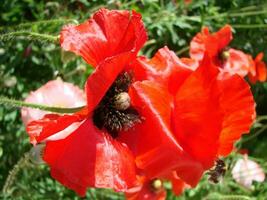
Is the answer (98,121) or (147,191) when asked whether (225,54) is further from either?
(98,121)

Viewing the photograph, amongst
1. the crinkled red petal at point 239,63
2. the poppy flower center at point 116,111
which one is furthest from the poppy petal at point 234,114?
the crinkled red petal at point 239,63

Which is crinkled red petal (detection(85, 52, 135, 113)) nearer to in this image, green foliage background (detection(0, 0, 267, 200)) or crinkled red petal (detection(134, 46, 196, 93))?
crinkled red petal (detection(134, 46, 196, 93))

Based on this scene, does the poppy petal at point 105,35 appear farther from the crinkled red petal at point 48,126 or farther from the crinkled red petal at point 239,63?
the crinkled red petal at point 239,63

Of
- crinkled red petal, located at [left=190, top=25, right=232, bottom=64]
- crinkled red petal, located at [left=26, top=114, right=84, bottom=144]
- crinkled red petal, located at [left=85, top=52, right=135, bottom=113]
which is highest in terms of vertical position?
crinkled red petal, located at [left=85, top=52, right=135, bottom=113]

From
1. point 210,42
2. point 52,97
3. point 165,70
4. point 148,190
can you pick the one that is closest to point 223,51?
point 210,42

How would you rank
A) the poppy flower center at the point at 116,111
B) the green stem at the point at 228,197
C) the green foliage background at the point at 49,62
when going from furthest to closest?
1. the green foliage background at the point at 49,62
2. the green stem at the point at 228,197
3. the poppy flower center at the point at 116,111

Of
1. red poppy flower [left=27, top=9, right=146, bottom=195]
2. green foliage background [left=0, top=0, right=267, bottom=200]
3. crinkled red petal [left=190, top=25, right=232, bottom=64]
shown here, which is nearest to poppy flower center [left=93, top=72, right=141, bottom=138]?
red poppy flower [left=27, top=9, right=146, bottom=195]

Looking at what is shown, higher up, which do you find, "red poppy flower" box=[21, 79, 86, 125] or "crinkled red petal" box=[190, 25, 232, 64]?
"red poppy flower" box=[21, 79, 86, 125]
